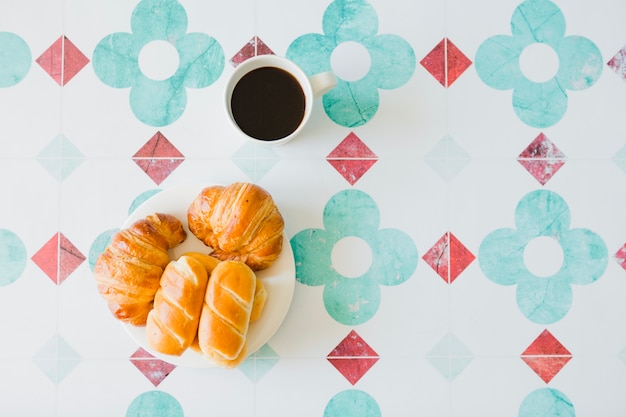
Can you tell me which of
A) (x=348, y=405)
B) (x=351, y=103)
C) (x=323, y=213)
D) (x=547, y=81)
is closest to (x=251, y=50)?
(x=351, y=103)

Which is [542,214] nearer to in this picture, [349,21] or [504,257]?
[504,257]

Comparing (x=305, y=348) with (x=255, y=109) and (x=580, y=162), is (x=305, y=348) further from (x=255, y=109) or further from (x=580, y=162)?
(x=580, y=162)

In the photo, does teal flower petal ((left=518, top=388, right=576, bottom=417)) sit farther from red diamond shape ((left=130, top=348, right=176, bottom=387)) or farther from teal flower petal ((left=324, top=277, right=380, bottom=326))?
red diamond shape ((left=130, top=348, right=176, bottom=387))

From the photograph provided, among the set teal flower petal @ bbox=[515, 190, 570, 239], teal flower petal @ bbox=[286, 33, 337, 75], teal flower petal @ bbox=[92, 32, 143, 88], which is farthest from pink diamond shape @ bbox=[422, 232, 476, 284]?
teal flower petal @ bbox=[92, 32, 143, 88]

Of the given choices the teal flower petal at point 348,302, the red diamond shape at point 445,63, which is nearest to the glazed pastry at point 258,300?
the teal flower petal at point 348,302

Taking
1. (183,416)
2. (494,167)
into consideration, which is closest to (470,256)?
(494,167)

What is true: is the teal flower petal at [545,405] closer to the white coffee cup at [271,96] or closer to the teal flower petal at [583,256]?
the teal flower petal at [583,256]
